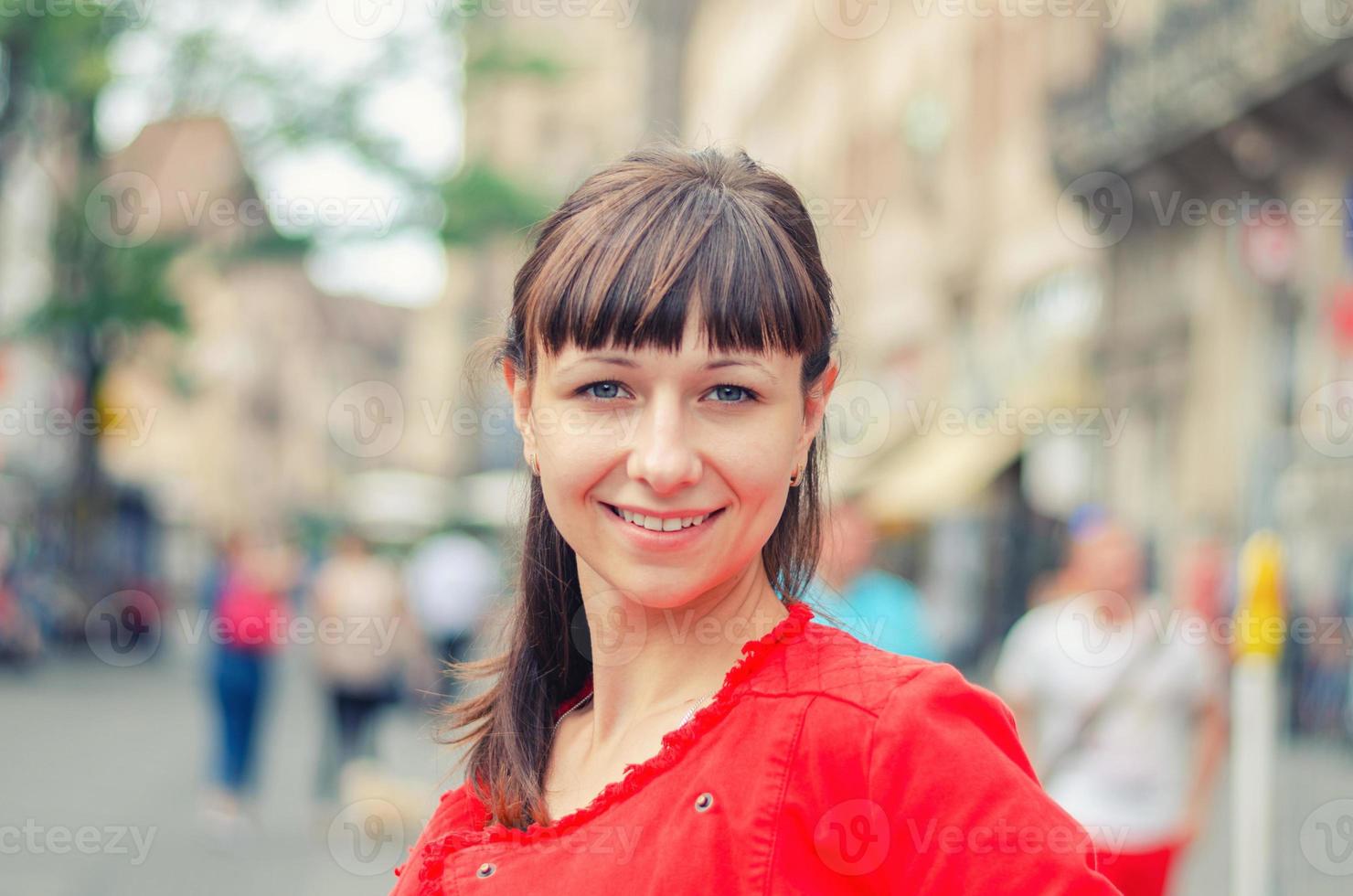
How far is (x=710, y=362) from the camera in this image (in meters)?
1.58

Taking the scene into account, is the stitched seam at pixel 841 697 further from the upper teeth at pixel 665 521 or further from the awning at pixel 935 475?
the awning at pixel 935 475

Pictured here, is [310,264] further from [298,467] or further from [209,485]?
[298,467]

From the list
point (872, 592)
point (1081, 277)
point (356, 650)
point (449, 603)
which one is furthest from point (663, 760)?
point (1081, 277)

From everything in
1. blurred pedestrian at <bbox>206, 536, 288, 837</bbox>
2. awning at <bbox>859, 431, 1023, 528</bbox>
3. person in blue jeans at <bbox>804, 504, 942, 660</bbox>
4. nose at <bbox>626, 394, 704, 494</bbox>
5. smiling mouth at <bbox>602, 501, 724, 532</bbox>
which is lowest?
blurred pedestrian at <bbox>206, 536, 288, 837</bbox>

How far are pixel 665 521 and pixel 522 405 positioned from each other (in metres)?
0.28

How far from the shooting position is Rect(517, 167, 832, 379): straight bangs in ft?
5.21

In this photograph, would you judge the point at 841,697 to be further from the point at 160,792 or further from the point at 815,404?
the point at 160,792

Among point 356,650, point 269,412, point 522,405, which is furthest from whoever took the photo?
point 269,412

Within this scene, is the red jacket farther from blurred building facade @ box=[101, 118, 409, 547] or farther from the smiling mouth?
blurred building facade @ box=[101, 118, 409, 547]

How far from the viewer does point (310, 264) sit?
20.1 m

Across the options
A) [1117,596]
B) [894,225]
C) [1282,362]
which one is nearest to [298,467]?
[894,225]

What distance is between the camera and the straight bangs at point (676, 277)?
5.21ft

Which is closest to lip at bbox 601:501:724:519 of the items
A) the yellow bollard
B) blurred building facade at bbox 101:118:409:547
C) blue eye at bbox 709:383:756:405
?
blue eye at bbox 709:383:756:405

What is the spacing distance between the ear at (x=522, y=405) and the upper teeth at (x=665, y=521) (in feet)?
0.69
